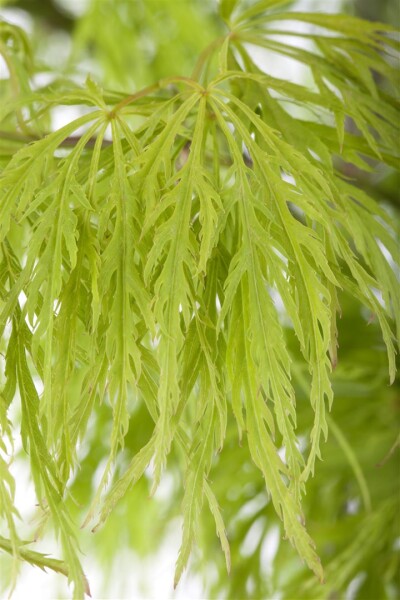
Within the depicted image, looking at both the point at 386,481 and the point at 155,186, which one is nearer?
→ the point at 155,186

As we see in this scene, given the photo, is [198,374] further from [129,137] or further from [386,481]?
[386,481]

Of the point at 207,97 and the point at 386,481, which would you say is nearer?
the point at 207,97

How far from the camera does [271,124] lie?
0.38 meters

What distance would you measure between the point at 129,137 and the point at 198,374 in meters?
0.10

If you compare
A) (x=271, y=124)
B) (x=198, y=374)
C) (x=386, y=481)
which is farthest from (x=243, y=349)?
(x=386, y=481)

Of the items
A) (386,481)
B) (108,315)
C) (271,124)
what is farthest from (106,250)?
(386,481)

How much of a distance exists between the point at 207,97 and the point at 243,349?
0.35 feet

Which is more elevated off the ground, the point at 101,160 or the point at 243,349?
the point at 101,160

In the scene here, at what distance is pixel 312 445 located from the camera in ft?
0.97

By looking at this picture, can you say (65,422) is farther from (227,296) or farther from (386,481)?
(386,481)

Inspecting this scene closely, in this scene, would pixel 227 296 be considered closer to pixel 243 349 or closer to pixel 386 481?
pixel 243 349

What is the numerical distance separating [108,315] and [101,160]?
0.28ft

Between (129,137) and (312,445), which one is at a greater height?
(129,137)

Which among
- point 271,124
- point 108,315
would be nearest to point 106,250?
point 108,315
